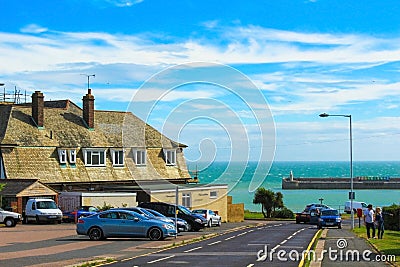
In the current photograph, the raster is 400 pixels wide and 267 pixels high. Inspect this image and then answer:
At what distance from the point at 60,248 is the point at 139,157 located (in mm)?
36273

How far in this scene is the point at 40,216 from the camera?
4722 cm

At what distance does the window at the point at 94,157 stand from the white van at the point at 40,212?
41.2 feet

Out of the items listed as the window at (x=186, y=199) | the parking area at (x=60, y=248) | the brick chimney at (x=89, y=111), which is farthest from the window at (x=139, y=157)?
the parking area at (x=60, y=248)

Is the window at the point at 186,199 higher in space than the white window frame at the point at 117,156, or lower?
lower

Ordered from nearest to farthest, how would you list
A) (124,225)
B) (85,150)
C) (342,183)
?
(124,225)
(85,150)
(342,183)

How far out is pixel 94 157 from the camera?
61.4 meters

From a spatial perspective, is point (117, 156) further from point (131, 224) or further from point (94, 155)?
point (131, 224)

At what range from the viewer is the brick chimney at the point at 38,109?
196 ft

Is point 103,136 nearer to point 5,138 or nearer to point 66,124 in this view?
point 66,124

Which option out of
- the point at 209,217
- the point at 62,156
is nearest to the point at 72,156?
the point at 62,156

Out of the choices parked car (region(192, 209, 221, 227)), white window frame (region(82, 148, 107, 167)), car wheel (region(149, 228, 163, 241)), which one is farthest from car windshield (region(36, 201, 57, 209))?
car wheel (region(149, 228, 163, 241))

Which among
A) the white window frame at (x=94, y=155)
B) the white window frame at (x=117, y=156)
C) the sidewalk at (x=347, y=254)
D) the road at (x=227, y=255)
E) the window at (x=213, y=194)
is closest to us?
the sidewalk at (x=347, y=254)

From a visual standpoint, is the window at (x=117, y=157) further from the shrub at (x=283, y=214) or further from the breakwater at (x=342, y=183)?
the breakwater at (x=342, y=183)

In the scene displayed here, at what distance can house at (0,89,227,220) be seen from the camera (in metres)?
56.8
